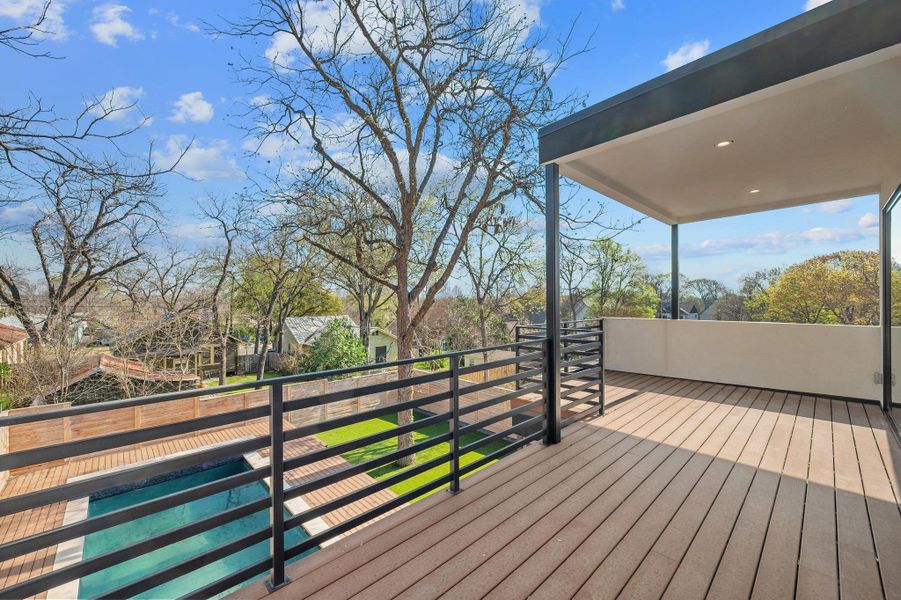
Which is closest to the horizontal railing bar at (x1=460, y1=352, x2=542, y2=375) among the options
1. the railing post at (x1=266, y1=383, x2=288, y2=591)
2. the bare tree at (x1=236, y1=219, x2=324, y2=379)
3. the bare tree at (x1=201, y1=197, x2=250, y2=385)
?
the railing post at (x1=266, y1=383, x2=288, y2=591)

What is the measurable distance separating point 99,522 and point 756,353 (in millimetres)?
6552

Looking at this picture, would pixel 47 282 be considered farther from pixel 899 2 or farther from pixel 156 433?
pixel 899 2

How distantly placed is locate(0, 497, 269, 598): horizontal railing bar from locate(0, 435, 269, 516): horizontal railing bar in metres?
0.21

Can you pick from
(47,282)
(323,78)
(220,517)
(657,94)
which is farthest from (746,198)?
(47,282)

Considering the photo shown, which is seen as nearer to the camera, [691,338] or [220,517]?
[220,517]

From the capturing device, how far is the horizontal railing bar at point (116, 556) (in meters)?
1.24

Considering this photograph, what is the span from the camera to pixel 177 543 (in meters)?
4.67

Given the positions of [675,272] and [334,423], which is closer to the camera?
[334,423]

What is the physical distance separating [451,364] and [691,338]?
15.9ft

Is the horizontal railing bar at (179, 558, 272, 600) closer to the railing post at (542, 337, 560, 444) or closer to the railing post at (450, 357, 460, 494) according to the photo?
the railing post at (450, 357, 460, 494)

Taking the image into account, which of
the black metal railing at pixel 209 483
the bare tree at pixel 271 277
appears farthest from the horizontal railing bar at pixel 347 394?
the bare tree at pixel 271 277

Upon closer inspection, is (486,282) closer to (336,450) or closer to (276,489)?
(336,450)

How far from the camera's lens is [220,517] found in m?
1.61

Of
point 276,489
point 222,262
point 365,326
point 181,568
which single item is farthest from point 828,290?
point 222,262
